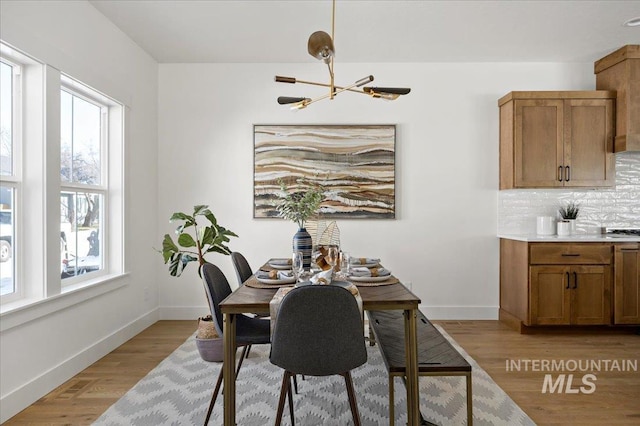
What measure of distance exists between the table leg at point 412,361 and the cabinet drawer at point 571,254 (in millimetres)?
2402

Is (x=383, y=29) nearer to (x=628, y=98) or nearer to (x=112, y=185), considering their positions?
(x=628, y=98)

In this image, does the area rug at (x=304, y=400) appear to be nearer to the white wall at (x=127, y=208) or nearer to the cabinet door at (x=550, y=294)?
the white wall at (x=127, y=208)

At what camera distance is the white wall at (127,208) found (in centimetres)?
246

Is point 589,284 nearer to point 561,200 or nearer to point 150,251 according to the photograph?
point 561,200

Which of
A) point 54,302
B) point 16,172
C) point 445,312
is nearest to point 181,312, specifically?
point 54,302

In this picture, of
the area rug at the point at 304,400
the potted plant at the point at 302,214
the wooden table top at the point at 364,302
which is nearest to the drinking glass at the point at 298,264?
the potted plant at the point at 302,214

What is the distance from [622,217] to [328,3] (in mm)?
3781

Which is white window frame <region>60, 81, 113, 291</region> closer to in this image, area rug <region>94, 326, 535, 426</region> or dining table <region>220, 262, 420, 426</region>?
area rug <region>94, 326, 535, 426</region>

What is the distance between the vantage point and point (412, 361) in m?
2.01

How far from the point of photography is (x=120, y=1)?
3195mm

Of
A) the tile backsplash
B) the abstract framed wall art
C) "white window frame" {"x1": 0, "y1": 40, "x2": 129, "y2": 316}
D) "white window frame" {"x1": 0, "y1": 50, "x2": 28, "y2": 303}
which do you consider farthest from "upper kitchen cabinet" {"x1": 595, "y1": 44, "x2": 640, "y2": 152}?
"white window frame" {"x1": 0, "y1": 50, "x2": 28, "y2": 303}

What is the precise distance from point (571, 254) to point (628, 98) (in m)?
1.59

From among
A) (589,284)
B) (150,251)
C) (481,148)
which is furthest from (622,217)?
(150,251)

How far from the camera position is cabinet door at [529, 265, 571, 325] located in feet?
12.7
